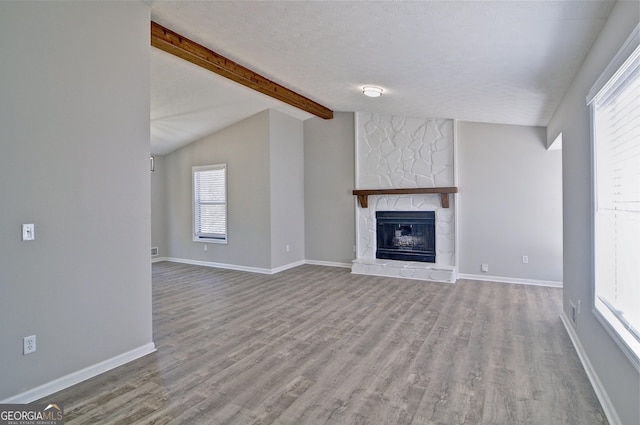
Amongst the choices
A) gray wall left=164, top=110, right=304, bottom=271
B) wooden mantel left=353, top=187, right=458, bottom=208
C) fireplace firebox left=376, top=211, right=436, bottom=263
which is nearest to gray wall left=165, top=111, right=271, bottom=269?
gray wall left=164, top=110, right=304, bottom=271

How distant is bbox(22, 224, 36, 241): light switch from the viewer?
2283 millimetres

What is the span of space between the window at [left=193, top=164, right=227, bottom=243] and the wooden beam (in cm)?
238

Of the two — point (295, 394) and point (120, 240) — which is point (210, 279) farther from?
point (295, 394)

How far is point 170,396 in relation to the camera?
92.7 inches

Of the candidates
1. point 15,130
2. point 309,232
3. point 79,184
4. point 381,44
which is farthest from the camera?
point 309,232

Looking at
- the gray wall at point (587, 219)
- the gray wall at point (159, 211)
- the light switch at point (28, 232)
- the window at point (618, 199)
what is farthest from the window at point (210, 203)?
the window at point (618, 199)

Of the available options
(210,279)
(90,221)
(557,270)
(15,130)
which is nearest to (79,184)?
(90,221)

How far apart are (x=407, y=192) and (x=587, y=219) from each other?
3.64 meters

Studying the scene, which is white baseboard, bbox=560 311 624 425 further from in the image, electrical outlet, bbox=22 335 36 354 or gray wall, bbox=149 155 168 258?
gray wall, bbox=149 155 168 258

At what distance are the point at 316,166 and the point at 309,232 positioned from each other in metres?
1.39

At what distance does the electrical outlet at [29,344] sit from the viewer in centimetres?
228

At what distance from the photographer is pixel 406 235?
6453mm

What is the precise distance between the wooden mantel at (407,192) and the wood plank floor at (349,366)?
71.3 inches

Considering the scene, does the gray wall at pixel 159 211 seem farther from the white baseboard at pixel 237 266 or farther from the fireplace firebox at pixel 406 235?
the fireplace firebox at pixel 406 235
